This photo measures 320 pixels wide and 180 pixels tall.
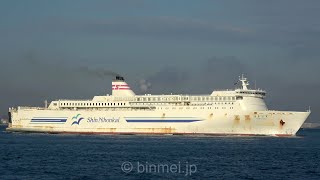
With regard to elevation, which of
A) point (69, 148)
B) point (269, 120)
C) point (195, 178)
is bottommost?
point (195, 178)

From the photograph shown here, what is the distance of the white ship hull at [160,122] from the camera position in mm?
76000

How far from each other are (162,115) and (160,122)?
102cm

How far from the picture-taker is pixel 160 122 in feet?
263

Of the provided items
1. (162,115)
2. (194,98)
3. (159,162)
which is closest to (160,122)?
(162,115)

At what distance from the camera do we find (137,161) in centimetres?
4403

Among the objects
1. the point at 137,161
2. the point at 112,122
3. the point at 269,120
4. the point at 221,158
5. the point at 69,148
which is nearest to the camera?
the point at 137,161

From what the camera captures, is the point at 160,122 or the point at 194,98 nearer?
the point at 194,98

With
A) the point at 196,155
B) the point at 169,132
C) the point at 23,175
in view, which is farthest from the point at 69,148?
the point at 169,132

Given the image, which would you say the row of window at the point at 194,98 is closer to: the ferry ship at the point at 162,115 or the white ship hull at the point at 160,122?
the ferry ship at the point at 162,115

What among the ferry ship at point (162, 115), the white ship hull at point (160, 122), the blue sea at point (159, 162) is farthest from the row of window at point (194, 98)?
the blue sea at point (159, 162)

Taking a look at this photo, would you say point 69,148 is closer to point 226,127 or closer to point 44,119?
point 226,127

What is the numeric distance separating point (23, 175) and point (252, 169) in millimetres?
14622

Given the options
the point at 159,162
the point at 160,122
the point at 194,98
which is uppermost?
the point at 194,98

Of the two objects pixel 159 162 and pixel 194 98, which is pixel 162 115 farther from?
pixel 159 162
